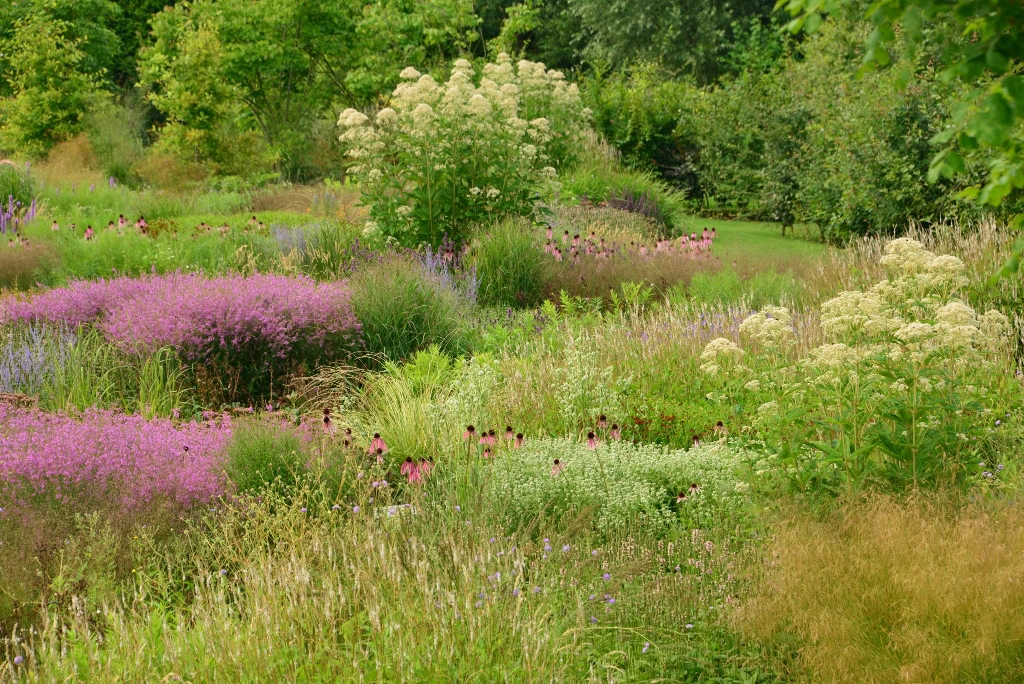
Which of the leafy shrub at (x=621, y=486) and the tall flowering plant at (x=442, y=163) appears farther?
the tall flowering plant at (x=442, y=163)

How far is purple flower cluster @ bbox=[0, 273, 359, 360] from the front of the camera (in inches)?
279

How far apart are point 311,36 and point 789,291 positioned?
17563 millimetres

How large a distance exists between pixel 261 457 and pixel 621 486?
5.78 feet

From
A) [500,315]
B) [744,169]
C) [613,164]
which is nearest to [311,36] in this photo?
[613,164]

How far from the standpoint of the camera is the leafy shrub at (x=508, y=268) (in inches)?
382

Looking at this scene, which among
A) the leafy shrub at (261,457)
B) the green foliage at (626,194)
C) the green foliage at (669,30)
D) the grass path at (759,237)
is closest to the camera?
the leafy shrub at (261,457)

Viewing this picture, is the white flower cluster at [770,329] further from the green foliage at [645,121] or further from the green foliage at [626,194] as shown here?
the green foliage at [645,121]

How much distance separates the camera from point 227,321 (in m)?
7.09

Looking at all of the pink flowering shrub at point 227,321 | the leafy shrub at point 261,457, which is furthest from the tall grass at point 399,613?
the pink flowering shrub at point 227,321

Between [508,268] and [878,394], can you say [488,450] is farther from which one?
[508,268]

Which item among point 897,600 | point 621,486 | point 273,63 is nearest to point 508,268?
point 621,486

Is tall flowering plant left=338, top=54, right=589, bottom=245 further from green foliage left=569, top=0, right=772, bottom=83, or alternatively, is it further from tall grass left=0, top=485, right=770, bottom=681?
→ green foliage left=569, top=0, right=772, bottom=83

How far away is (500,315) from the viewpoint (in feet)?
30.5

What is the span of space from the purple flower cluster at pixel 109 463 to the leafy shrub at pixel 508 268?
185 inches
